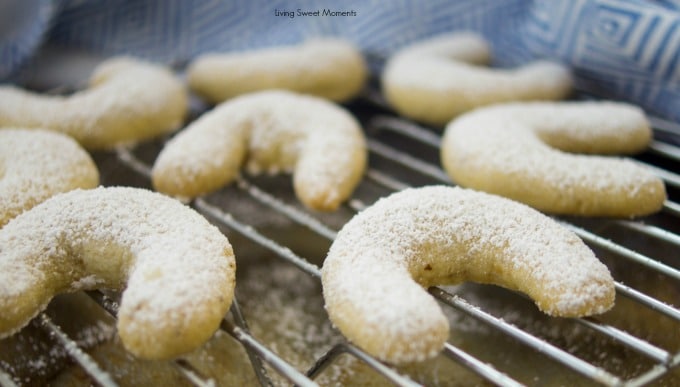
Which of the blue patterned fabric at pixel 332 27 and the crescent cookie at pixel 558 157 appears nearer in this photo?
the crescent cookie at pixel 558 157

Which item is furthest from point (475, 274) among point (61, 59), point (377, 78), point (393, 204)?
point (61, 59)

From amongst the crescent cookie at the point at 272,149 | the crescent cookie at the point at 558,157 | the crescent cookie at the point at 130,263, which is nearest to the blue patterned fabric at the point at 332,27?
the crescent cookie at the point at 558,157

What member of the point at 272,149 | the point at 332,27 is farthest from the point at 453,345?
the point at 332,27

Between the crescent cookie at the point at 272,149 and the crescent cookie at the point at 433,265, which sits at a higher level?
the crescent cookie at the point at 433,265

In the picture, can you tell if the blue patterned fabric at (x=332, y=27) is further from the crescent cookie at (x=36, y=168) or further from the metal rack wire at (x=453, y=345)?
the crescent cookie at (x=36, y=168)

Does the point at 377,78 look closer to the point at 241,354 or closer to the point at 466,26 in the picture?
the point at 466,26

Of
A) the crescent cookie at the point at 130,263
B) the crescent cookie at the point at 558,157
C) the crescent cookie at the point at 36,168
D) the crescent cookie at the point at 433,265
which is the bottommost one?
the crescent cookie at the point at 36,168

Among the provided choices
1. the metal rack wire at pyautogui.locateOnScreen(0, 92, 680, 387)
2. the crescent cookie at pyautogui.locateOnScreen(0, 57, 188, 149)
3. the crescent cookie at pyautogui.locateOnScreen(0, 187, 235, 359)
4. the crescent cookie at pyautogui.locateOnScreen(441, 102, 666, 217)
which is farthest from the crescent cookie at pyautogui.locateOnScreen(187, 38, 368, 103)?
the crescent cookie at pyautogui.locateOnScreen(0, 187, 235, 359)

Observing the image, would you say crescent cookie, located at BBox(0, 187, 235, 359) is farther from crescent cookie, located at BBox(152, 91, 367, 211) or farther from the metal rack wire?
crescent cookie, located at BBox(152, 91, 367, 211)
